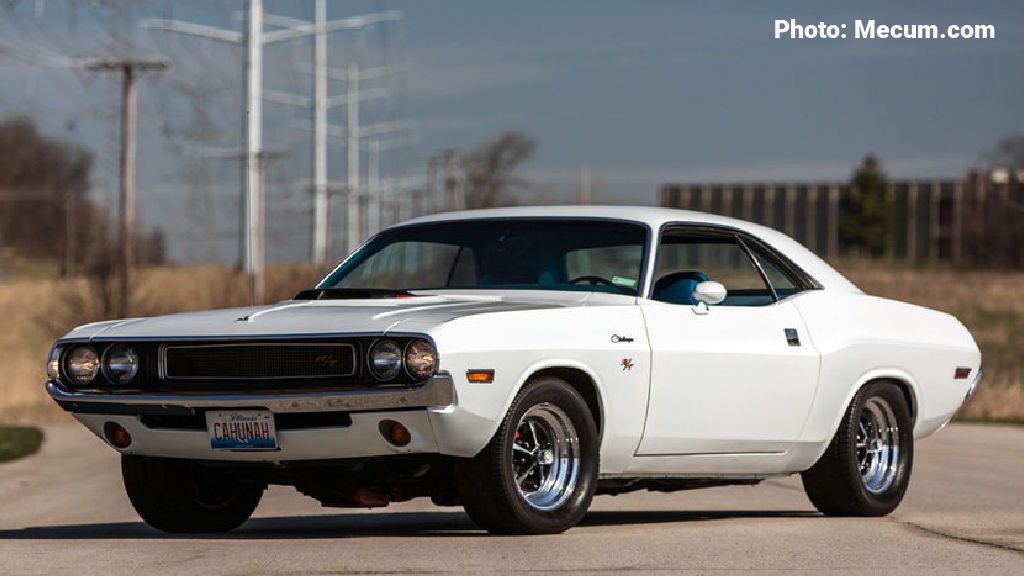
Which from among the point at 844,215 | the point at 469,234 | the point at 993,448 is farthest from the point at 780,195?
the point at 469,234

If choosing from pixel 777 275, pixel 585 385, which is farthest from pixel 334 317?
pixel 777 275

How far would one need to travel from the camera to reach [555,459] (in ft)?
27.2

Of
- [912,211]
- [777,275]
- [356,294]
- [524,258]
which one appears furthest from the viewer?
[912,211]

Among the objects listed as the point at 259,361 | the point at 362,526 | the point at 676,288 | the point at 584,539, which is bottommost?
the point at 362,526

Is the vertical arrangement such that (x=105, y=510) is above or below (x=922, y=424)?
below

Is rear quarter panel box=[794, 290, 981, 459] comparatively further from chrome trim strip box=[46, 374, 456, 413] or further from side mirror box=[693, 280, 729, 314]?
chrome trim strip box=[46, 374, 456, 413]

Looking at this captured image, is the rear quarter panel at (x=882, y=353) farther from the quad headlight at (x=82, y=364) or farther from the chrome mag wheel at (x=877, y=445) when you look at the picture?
the quad headlight at (x=82, y=364)

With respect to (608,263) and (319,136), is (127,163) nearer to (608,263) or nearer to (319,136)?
(319,136)

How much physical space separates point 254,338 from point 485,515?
1.21m

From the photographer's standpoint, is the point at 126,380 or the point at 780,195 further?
the point at 780,195

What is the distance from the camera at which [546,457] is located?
27.1 ft

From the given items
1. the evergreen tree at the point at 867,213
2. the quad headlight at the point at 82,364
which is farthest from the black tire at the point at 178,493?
the evergreen tree at the point at 867,213

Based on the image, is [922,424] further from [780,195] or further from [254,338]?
[780,195]

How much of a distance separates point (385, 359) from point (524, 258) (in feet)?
5.89
